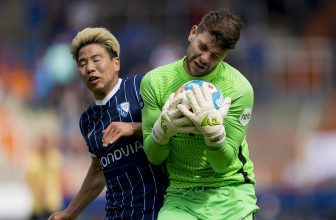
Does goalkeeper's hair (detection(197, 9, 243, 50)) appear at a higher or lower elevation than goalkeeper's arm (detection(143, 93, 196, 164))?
higher

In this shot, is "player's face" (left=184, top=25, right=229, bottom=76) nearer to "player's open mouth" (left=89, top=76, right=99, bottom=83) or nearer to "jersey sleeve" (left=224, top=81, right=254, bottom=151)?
"jersey sleeve" (left=224, top=81, right=254, bottom=151)

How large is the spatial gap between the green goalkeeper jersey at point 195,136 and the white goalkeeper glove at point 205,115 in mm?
327

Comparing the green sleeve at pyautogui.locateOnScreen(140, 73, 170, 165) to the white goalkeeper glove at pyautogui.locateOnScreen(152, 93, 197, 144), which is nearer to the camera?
the white goalkeeper glove at pyautogui.locateOnScreen(152, 93, 197, 144)

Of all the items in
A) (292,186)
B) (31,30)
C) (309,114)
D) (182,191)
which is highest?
(31,30)

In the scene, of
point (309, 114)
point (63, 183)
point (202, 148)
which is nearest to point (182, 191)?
point (202, 148)

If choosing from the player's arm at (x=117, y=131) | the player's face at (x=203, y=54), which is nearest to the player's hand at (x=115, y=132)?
the player's arm at (x=117, y=131)

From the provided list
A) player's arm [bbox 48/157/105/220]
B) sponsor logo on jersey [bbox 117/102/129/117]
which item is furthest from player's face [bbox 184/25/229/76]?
player's arm [bbox 48/157/105/220]

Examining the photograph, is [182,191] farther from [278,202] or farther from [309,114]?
[309,114]

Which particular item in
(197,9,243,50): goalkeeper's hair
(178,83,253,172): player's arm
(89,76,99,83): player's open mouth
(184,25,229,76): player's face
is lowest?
(178,83,253,172): player's arm

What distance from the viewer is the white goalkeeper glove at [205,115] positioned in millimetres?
6676

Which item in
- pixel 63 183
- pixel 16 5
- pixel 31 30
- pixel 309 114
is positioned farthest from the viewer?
pixel 16 5

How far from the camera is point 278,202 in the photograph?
1719 centimetres

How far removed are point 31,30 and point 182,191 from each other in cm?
1521

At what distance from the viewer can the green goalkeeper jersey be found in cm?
714
